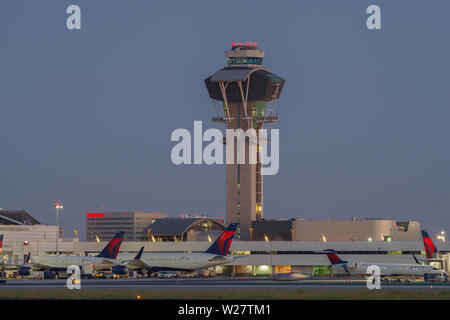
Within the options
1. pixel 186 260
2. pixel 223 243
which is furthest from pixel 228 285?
pixel 186 260

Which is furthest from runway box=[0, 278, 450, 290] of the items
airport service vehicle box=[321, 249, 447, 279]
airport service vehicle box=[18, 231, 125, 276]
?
airport service vehicle box=[18, 231, 125, 276]

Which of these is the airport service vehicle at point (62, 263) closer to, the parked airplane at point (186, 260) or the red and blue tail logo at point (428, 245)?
the parked airplane at point (186, 260)

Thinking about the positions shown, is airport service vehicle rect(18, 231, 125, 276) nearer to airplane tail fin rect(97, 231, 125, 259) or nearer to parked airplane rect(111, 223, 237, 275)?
airplane tail fin rect(97, 231, 125, 259)

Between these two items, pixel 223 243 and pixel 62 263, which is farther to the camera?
pixel 62 263

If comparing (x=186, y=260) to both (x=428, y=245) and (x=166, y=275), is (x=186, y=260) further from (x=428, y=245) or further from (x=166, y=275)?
(x=428, y=245)

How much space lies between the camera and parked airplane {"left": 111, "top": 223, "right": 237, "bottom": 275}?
455 feet

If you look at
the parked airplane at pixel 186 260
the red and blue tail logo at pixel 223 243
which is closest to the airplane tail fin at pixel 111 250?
the parked airplane at pixel 186 260

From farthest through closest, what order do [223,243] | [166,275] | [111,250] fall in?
[111,250], [166,275], [223,243]

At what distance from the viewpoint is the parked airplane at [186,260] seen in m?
139

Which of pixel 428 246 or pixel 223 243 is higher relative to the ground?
pixel 223 243

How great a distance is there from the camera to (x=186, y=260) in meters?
142
